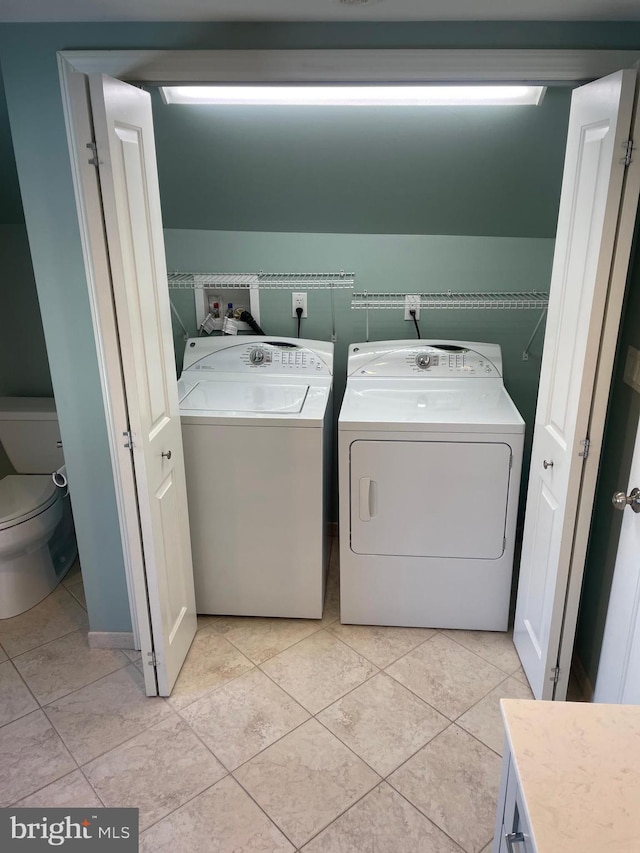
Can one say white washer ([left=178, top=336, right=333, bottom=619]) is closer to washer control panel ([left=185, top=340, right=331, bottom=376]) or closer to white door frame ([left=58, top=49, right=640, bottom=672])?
washer control panel ([left=185, top=340, right=331, bottom=376])

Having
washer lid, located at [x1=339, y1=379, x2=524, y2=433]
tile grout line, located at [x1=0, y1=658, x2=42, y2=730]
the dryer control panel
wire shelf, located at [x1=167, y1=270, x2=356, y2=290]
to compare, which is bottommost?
tile grout line, located at [x1=0, y1=658, x2=42, y2=730]

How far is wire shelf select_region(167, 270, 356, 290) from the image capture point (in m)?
2.66

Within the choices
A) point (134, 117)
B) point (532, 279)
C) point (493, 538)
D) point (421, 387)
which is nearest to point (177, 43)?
point (134, 117)

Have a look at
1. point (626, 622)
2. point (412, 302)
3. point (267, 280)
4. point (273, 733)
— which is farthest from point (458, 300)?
point (273, 733)

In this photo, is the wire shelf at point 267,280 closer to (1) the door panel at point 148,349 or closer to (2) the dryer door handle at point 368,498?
(1) the door panel at point 148,349

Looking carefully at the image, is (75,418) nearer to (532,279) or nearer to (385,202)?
(385,202)

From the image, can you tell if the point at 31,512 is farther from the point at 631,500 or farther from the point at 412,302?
the point at 631,500

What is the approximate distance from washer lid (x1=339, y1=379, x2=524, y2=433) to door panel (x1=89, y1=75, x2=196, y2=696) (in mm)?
645

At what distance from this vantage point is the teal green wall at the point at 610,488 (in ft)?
5.75

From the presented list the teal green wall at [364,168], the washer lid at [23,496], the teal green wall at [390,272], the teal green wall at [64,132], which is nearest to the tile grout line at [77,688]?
the teal green wall at [64,132]

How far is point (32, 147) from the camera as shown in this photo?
68.3 inches

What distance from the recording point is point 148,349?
5.86 feet

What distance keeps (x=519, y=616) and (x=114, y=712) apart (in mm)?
1448

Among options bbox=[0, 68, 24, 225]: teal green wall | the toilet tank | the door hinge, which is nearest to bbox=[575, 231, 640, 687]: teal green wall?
the door hinge
